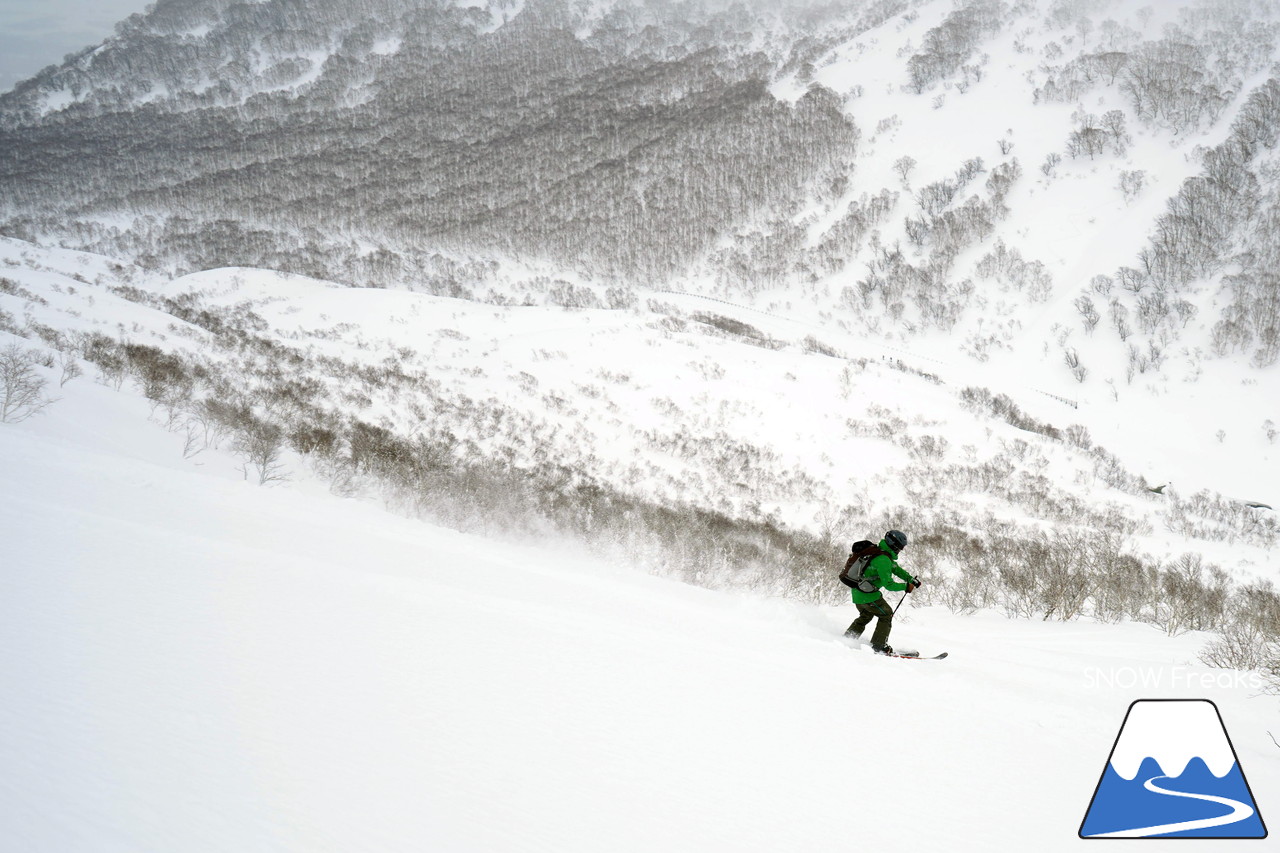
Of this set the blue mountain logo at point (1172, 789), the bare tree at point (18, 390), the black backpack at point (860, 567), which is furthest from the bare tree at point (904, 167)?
the blue mountain logo at point (1172, 789)

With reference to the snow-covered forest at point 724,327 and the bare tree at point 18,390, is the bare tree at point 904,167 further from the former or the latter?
the bare tree at point 18,390

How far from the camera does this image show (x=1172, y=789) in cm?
304

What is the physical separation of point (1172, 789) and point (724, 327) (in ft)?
141

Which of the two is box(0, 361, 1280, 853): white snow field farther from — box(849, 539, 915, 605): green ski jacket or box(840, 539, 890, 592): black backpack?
box(849, 539, 915, 605): green ski jacket

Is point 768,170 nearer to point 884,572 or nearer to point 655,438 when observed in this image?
point 655,438

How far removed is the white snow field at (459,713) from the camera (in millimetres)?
2264

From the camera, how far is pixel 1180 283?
44188 mm

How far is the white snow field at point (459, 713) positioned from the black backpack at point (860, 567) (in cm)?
66

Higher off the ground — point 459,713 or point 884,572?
point 884,572

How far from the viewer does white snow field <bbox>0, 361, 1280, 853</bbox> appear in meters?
2.26

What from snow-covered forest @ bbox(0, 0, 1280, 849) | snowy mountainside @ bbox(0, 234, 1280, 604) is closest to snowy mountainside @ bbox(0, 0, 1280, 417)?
snow-covered forest @ bbox(0, 0, 1280, 849)

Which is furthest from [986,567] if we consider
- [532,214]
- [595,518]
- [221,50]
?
[221,50]

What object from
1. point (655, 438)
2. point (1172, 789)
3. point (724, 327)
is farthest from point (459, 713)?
point (724, 327)

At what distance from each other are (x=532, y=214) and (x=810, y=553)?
7632 centimetres
